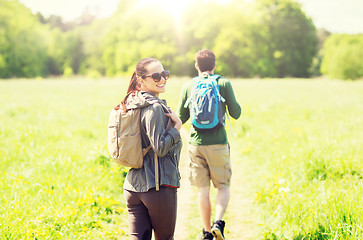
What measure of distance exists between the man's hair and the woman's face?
3.65 feet

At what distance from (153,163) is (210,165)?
51.0 inches

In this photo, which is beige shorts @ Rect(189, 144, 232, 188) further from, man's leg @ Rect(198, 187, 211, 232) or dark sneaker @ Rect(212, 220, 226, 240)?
dark sneaker @ Rect(212, 220, 226, 240)

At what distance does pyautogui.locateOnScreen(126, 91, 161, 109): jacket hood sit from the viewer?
2.45 metres

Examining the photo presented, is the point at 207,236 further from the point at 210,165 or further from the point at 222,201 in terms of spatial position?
the point at 210,165

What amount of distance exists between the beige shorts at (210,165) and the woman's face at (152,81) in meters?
1.24

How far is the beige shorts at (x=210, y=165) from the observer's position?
365 centimetres

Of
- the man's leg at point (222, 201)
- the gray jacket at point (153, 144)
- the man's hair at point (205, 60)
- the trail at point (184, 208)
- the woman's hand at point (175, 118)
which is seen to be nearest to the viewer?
the gray jacket at point (153, 144)

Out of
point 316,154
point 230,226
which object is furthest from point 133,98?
point 316,154

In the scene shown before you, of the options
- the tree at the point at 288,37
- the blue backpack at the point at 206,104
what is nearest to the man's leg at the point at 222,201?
the blue backpack at the point at 206,104

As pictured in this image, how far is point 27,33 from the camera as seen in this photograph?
55875 mm

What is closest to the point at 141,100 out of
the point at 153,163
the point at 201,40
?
the point at 153,163

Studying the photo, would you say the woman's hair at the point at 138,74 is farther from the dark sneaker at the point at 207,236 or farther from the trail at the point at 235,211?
the dark sneaker at the point at 207,236

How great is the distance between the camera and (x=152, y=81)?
259 centimetres

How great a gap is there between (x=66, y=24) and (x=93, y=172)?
101672 mm
